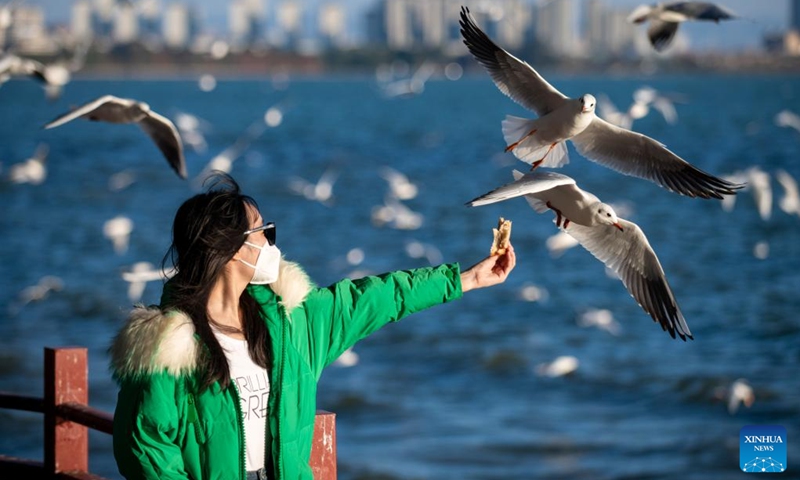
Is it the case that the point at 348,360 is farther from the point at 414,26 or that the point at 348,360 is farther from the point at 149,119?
the point at 414,26

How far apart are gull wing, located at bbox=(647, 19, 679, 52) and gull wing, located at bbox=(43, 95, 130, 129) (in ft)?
9.23

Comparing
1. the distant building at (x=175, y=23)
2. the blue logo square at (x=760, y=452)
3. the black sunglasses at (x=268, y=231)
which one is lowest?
the black sunglasses at (x=268, y=231)

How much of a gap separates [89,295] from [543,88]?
11179mm


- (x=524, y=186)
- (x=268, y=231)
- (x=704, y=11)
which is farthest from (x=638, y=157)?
(x=704, y=11)

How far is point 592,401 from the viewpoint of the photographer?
10086mm

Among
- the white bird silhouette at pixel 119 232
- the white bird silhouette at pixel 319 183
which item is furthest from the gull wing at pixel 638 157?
the white bird silhouette at pixel 319 183

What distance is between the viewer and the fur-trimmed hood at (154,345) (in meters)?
2.65

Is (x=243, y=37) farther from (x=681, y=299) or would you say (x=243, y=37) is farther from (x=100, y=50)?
(x=681, y=299)

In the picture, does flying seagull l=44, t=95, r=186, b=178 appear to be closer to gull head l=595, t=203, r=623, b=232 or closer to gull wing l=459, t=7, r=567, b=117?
gull wing l=459, t=7, r=567, b=117

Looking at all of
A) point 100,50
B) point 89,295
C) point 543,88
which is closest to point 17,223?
point 89,295

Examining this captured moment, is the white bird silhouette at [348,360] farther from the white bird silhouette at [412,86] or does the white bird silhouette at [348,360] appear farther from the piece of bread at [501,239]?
the piece of bread at [501,239]

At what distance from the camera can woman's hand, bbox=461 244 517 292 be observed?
295cm

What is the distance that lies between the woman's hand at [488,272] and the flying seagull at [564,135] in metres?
1.02

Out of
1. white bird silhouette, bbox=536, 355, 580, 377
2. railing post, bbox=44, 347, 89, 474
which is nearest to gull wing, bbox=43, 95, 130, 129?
railing post, bbox=44, 347, 89, 474
